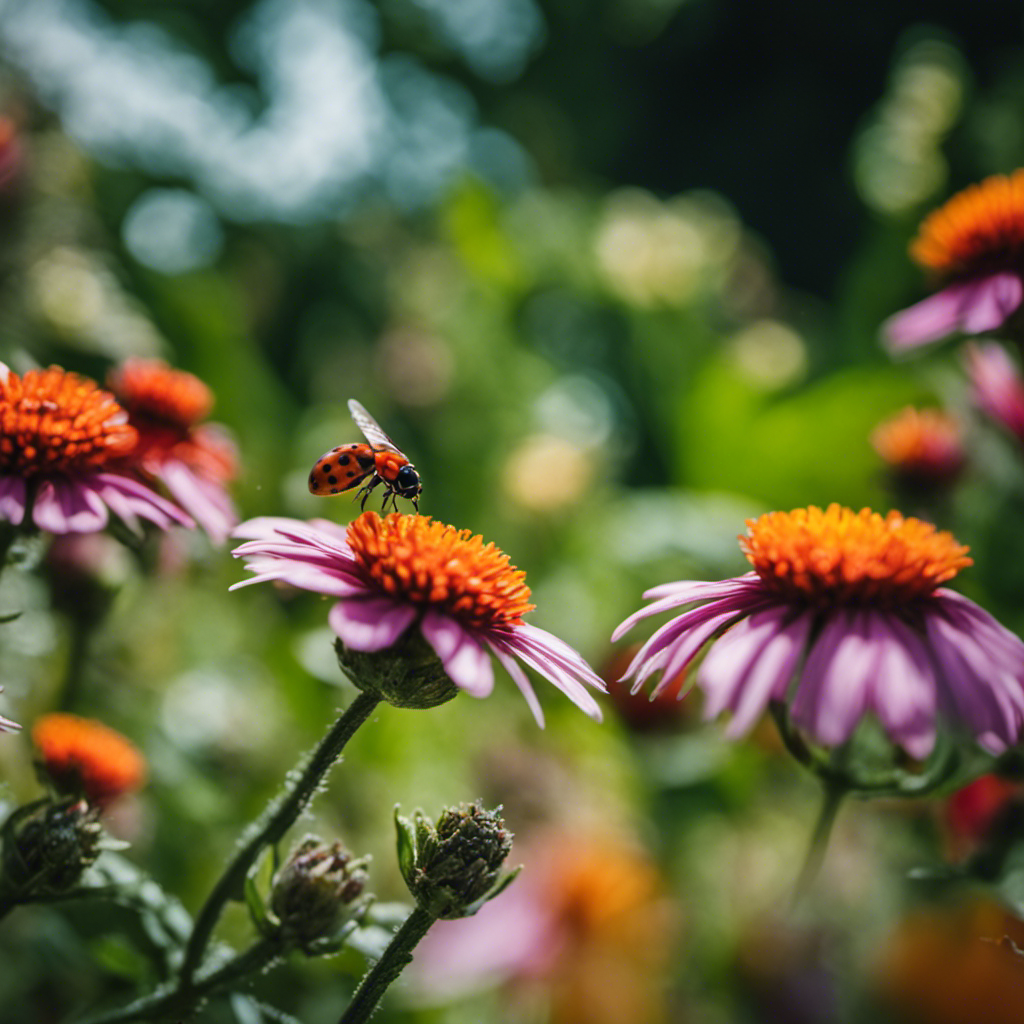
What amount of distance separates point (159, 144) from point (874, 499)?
352 centimetres

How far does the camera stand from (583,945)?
3.51ft

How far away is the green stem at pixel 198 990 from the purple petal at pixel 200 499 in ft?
0.88

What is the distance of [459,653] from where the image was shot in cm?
43

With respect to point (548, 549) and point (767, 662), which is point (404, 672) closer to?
point (767, 662)

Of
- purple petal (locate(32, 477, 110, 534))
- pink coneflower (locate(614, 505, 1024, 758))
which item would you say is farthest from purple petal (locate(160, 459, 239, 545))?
pink coneflower (locate(614, 505, 1024, 758))

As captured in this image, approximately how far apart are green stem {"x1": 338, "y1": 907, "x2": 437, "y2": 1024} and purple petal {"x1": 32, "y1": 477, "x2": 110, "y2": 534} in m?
0.27

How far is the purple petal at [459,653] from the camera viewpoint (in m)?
0.40

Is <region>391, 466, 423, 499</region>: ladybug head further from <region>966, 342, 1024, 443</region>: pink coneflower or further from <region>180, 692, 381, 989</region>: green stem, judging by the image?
<region>966, 342, 1024, 443</region>: pink coneflower

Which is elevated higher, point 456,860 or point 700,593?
point 700,593

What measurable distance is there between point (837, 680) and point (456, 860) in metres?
0.21

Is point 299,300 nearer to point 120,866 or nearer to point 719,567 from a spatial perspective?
point 719,567

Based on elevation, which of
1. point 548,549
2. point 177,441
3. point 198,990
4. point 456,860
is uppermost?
point 548,549

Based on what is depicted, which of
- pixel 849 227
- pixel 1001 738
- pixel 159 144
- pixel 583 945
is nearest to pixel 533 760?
pixel 583 945

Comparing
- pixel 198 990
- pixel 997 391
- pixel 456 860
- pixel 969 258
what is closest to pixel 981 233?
pixel 969 258
